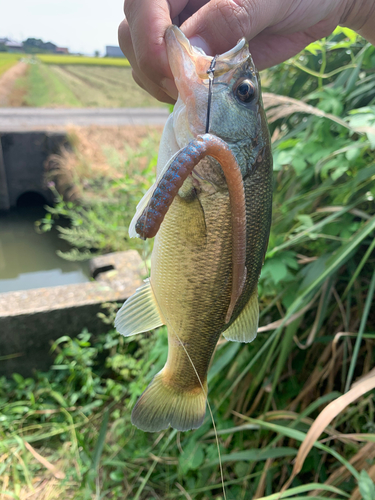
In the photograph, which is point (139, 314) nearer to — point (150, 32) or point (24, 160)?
point (150, 32)

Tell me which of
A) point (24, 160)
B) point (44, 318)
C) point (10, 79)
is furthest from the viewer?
point (24, 160)

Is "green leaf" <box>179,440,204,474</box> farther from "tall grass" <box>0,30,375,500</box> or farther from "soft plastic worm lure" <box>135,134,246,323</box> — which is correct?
"soft plastic worm lure" <box>135,134,246,323</box>

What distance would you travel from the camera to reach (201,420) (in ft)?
2.82

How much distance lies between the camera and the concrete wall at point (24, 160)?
646cm

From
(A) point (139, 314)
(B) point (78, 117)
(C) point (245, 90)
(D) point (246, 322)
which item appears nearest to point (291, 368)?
(D) point (246, 322)

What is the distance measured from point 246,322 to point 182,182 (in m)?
0.50

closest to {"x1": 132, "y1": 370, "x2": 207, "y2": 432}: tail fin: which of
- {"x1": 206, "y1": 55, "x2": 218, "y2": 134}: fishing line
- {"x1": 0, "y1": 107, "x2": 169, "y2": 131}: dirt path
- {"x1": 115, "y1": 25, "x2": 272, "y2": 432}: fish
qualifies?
{"x1": 115, "y1": 25, "x2": 272, "y2": 432}: fish

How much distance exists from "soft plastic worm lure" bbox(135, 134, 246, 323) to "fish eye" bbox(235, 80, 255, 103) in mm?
324

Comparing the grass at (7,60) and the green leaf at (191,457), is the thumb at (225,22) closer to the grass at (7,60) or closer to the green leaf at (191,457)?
the green leaf at (191,457)

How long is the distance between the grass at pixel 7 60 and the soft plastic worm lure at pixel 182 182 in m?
4.99

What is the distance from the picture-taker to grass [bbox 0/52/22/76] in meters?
4.34

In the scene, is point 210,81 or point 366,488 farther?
point 366,488

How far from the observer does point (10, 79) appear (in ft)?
17.3

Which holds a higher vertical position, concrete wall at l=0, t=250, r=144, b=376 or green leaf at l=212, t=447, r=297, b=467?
green leaf at l=212, t=447, r=297, b=467
